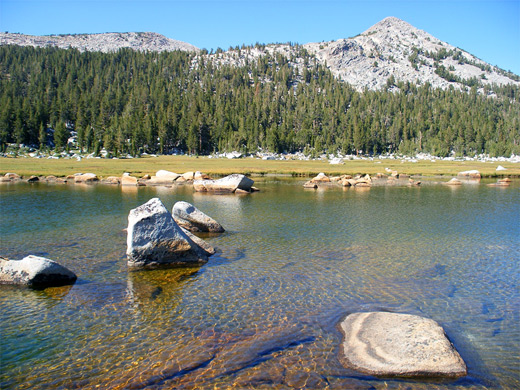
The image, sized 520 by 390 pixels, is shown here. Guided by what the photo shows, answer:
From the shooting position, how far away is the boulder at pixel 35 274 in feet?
42.2

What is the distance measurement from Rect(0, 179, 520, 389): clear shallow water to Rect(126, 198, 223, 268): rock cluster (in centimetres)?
87

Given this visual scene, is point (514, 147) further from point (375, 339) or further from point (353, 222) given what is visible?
point (375, 339)

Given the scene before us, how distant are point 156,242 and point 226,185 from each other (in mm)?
29331

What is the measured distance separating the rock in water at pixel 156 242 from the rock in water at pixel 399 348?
27.1 ft

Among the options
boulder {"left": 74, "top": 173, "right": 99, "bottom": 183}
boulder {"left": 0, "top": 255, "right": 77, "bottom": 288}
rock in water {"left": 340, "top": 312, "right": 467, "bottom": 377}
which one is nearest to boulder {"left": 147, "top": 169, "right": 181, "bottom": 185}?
boulder {"left": 74, "top": 173, "right": 99, "bottom": 183}

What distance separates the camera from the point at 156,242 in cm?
1541

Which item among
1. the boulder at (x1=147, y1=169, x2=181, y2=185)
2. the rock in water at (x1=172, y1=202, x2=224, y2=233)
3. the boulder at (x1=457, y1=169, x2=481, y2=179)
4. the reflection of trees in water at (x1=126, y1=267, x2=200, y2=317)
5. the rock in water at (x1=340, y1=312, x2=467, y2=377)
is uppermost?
the boulder at (x1=457, y1=169, x2=481, y2=179)

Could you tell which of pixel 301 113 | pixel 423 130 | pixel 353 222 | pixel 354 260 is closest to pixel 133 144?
pixel 301 113

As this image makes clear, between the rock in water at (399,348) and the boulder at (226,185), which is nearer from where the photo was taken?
the rock in water at (399,348)

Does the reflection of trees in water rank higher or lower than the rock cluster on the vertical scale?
lower

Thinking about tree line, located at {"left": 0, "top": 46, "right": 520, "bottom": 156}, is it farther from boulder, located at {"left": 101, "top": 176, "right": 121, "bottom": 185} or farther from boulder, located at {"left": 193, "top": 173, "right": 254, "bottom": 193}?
boulder, located at {"left": 193, "top": 173, "right": 254, "bottom": 193}

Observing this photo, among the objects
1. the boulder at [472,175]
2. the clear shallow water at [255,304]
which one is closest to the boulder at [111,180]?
the clear shallow water at [255,304]

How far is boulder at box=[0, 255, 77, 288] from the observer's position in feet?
42.2

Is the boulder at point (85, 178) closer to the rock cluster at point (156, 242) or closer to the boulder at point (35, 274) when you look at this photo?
the rock cluster at point (156, 242)
